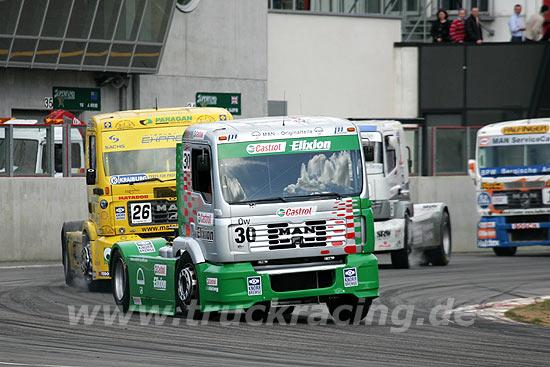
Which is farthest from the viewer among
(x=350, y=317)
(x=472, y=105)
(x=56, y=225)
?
(x=472, y=105)

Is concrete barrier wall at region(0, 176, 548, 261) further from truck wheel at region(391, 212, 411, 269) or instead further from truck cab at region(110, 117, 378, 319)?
truck cab at region(110, 117, 378, 319)

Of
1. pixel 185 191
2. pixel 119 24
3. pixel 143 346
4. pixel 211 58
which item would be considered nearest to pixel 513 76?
pixel 211 58

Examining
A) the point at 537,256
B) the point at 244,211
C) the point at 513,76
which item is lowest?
the point at 537,256

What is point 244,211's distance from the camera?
43.9 feet

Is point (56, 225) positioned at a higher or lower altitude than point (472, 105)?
lower

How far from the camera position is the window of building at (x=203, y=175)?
45.0 ft

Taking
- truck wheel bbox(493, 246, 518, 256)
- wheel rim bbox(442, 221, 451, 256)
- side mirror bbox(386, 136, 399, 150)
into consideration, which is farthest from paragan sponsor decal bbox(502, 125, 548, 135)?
side mirror bbox(386, 136, 399, 150)

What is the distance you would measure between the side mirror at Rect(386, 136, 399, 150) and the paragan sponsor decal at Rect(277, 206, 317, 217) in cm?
951

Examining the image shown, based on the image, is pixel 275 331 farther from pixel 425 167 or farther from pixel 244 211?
pixel 425 167

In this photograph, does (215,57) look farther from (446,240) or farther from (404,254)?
(404,254)

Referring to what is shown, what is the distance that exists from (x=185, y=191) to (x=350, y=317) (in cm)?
238

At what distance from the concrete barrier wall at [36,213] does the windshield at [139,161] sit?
8272mm

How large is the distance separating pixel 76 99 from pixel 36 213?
10206 mm

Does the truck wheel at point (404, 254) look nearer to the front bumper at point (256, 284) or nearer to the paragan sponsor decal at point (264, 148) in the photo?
the front bumper at point (256, 284)
